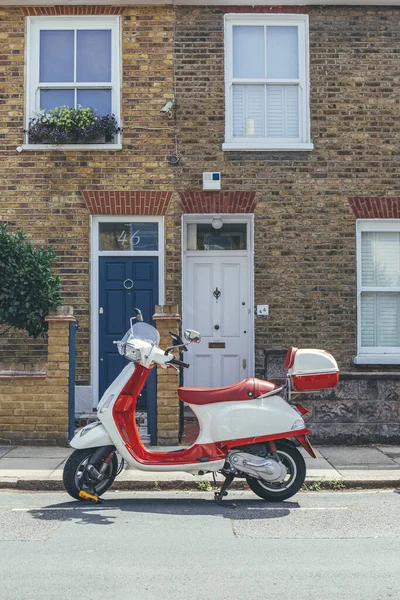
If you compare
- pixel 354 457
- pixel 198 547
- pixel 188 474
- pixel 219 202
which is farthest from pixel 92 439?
pixel 219 202

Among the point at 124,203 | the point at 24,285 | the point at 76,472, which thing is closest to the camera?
the point at 76,472

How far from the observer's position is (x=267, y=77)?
12.7m

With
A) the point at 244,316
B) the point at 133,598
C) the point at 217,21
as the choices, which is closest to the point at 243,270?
the point at 244,316

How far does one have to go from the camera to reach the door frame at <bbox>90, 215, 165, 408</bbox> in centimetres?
1241

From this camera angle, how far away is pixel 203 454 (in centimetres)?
746

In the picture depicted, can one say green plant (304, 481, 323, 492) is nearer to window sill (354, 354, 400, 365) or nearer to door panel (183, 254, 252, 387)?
window sill (354, 354, 400, 365)

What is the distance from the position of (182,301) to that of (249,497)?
512 centimetres

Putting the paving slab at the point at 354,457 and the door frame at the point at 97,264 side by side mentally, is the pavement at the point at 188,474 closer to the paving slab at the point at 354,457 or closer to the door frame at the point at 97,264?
the paving slab at the point at 354,457

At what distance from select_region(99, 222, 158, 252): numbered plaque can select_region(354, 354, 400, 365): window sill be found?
346 centimetres

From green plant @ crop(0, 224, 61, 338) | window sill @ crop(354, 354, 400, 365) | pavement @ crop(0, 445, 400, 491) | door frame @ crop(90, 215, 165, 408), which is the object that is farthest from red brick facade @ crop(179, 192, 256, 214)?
pavement @ crop(0, 445, 400, 491)

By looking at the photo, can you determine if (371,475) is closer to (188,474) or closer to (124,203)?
(188,474)

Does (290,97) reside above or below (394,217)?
above

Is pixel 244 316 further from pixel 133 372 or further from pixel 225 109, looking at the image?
pixel 133 372

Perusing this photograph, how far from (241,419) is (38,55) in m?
7.56
